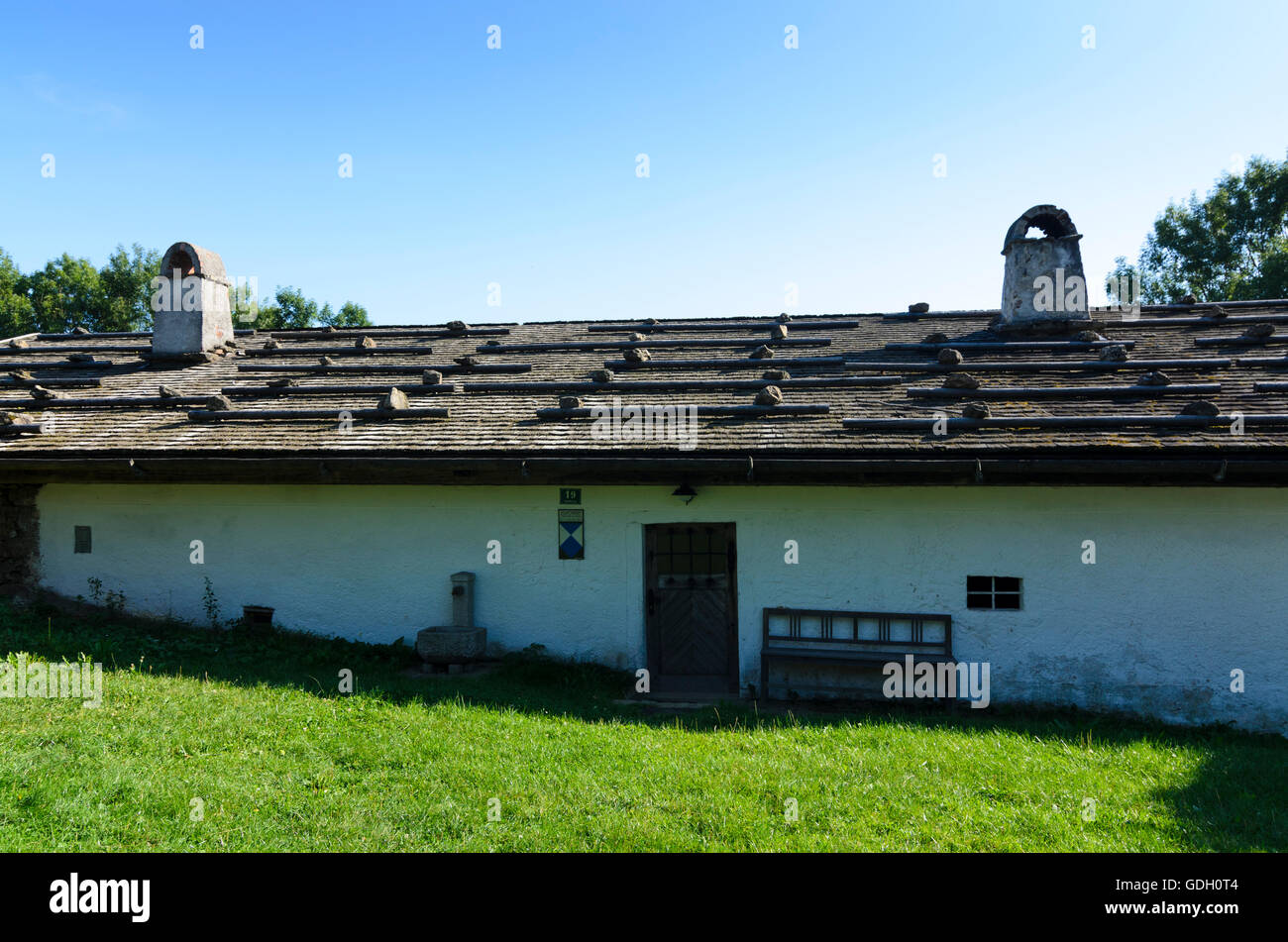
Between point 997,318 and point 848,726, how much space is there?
8691mm

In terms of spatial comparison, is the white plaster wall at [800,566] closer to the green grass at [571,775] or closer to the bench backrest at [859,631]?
the bench backrest at [859,631]

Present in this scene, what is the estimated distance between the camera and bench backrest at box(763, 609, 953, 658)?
8.56 m

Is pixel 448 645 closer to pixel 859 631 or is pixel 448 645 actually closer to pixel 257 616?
pixel 257 616

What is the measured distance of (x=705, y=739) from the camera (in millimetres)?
6719

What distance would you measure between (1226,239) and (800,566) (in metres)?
28.6

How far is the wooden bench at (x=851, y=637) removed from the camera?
851 centimetres

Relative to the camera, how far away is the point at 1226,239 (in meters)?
27.7

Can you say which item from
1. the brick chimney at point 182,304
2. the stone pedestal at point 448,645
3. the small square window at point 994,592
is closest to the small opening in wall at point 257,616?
the stone pedestal at point 448,645

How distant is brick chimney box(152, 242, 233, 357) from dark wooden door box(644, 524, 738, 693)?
9.61 metres

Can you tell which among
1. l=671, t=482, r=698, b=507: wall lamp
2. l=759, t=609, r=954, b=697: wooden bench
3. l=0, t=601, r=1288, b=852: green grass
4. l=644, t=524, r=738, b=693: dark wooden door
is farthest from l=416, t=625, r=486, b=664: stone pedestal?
l=759, t=609, r=954, b=697: wooden bench

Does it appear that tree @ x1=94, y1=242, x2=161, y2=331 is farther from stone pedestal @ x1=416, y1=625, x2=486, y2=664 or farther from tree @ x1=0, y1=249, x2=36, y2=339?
stone pedestal @ x1=416, y1=625, x2=486, y2=664

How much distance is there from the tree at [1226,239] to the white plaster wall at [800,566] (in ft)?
77.3
